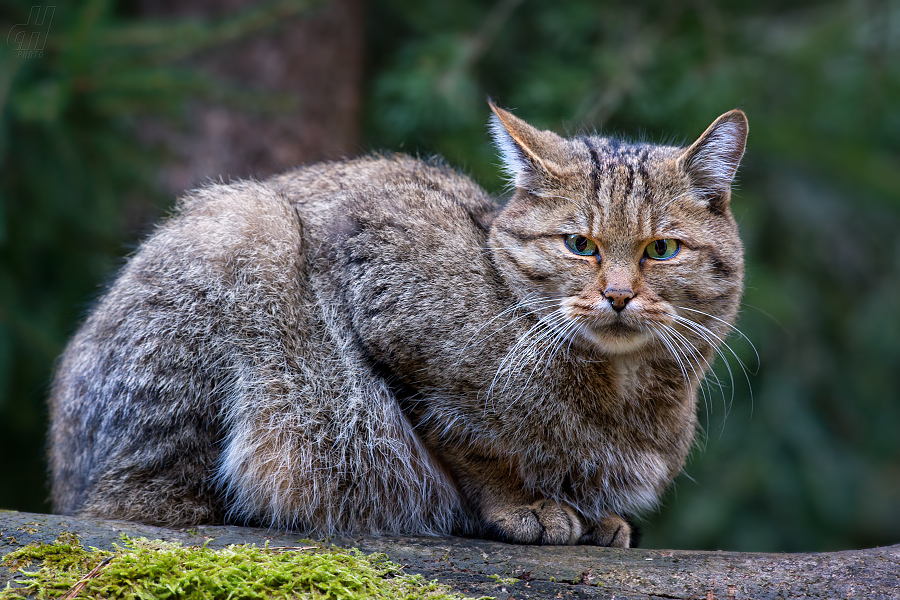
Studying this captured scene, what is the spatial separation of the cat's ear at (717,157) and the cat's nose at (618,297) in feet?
2.50

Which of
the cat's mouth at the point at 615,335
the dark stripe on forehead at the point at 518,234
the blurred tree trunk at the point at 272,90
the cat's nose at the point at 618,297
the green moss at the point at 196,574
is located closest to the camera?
the green moss at the point at 196,574

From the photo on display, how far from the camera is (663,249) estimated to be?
3.46 m

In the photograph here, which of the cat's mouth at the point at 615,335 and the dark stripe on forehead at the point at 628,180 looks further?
the dark stripe on forehead at the point at 628,180

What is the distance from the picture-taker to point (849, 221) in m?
8.29

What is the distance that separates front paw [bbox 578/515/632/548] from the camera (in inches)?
142

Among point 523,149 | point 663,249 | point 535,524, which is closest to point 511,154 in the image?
point 523,149

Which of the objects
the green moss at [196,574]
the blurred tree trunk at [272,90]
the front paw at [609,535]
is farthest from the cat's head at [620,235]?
the blurred tree trunk at [272,90]

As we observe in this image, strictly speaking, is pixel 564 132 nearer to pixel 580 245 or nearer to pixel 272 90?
pixel 580 245

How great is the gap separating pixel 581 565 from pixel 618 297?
1.08m

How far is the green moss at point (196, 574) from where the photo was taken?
2.64m

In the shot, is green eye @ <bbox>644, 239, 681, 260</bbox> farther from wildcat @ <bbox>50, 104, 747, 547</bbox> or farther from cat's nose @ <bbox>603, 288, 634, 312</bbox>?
cat's nose @ <bbox>603, 288, 634, 312</bbox>

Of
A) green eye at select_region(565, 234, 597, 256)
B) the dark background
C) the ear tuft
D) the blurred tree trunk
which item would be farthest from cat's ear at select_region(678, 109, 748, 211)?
the blurred tree trunk

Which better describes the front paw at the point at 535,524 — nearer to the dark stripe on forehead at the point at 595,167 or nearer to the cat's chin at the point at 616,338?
the cat's chin at the point at 616,338

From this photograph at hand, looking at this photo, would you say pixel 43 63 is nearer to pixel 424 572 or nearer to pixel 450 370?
pixel 450 370
